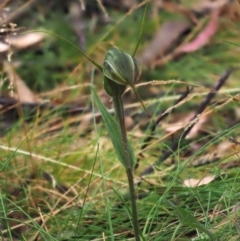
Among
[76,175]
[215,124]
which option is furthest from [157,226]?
[215,124]

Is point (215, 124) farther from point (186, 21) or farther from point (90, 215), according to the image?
point (186, 21)

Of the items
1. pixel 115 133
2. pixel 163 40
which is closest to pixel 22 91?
pixel 163 40

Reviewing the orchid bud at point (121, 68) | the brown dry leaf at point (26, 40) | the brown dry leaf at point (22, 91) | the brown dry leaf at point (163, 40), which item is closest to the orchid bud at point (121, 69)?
the orchid bud at point (121, 68)

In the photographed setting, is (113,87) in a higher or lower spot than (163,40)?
higher

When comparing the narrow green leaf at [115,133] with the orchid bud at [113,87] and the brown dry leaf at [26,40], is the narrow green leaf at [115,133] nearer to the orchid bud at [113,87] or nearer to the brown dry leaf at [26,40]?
the orchid bud at [113,87]

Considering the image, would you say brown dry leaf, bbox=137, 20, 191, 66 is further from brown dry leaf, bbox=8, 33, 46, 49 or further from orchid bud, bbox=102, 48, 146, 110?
orchid bud, bbox=102, 48, 146, 110

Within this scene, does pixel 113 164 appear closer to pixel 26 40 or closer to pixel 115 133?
pixel 115 133

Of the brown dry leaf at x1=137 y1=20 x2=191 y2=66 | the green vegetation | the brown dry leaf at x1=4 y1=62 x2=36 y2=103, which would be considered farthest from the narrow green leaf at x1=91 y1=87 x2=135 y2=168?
the brown dry leaf at x1=137 y1=20 x2=191 y2=66

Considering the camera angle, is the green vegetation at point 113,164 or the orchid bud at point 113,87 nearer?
the orchid bud at point 113,87
